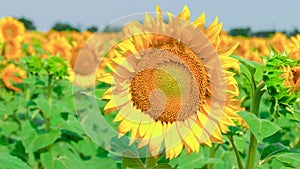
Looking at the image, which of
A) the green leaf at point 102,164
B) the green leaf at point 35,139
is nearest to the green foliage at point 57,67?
the green leaf at point 35,139

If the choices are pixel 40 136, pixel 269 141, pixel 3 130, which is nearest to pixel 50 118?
pixel 40 136

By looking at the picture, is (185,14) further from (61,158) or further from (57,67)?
(57,67)

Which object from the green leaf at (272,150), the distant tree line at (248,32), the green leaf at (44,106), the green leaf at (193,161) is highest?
the distant tree line at (248,32)

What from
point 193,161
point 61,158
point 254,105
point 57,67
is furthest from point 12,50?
point 254,105

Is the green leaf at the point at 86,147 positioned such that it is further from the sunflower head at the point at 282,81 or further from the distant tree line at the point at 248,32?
the distant tree line at the point at 248,32

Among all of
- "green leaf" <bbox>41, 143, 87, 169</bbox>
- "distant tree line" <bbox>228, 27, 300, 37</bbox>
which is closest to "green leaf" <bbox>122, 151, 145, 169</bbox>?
"green leaf" <bbox>41, 143, 87, 169</bbox>

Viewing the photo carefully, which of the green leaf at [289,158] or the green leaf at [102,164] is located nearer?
the green leaf at [289,158]

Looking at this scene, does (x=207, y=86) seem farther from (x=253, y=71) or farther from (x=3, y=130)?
(x=3, y=130)
